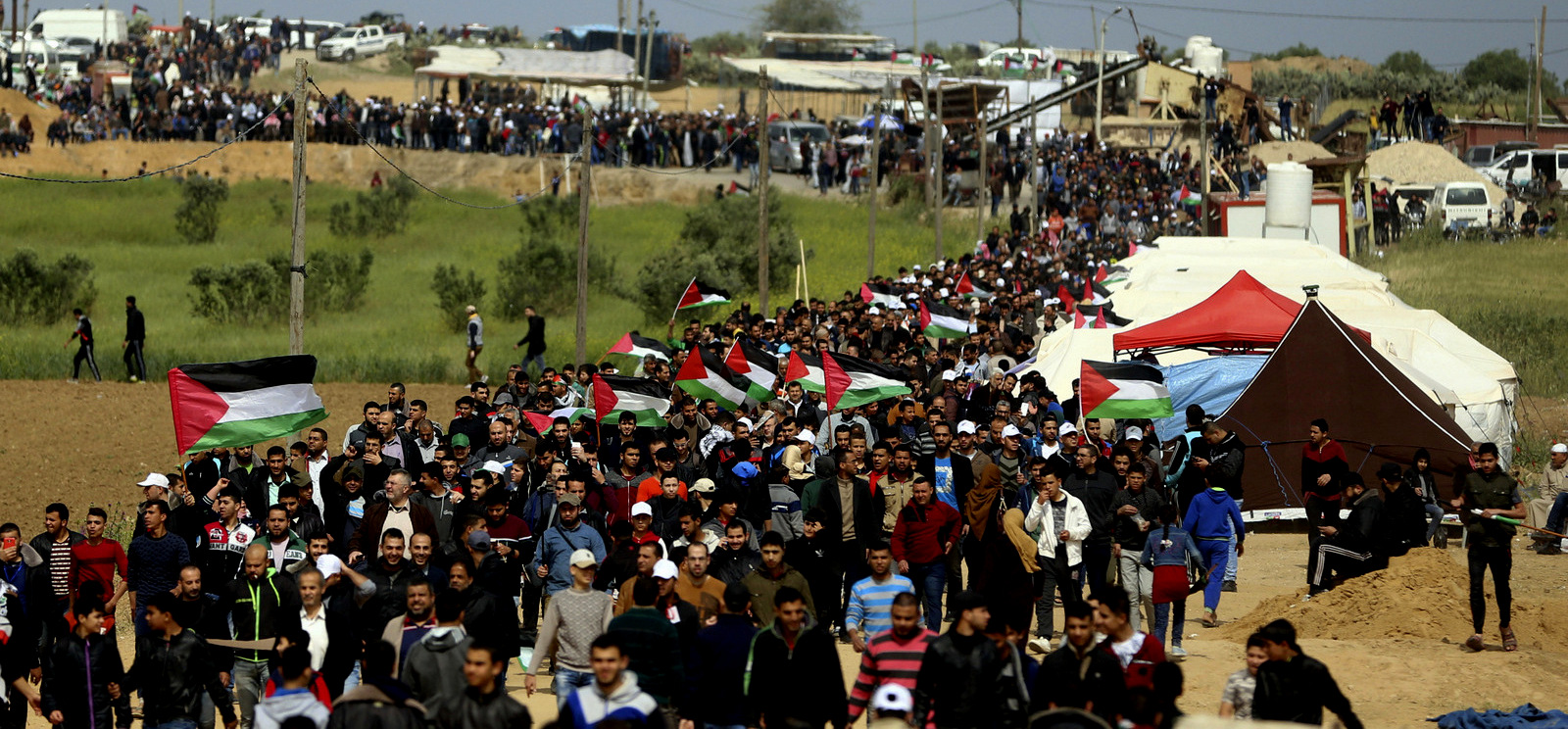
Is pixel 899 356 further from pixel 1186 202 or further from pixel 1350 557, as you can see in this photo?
pixel 1186 202

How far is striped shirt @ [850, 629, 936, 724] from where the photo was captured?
798cm

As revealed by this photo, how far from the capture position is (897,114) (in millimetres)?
59438

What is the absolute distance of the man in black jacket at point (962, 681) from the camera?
783 cm

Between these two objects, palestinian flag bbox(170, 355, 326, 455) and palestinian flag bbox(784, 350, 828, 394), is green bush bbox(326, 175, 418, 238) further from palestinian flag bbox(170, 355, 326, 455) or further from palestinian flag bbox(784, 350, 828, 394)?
palestinian flag bbox(170, 355, 326, 455)

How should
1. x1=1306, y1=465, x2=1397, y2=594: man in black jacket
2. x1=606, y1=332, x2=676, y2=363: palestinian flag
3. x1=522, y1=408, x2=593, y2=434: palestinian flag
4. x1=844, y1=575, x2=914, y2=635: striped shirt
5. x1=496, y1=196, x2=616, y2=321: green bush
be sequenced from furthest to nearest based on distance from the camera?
x1=496, y1=196, x2=616, y2=321: green bush, x1=606, y1=332, x2=676, y2=363: palestinian flag, x1=522, y1=408, x2=593, y2=434: palestinian flag, x1=1306, y1=465, x2=1397, y2=594: man in black jacket, x1=844, y1=575, x2=914, y2=635: striped shirt

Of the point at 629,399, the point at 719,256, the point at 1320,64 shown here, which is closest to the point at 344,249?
the point at 719,256

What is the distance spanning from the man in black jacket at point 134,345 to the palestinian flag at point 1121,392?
1749 cm

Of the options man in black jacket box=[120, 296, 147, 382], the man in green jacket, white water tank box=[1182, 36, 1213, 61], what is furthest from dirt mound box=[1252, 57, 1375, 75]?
the man in green jacket

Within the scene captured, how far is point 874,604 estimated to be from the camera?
31.0 feet

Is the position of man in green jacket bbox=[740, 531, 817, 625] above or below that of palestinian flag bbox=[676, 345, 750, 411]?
below

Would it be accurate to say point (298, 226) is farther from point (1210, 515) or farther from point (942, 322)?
point (1210, 515)

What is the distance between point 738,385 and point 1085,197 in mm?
27594

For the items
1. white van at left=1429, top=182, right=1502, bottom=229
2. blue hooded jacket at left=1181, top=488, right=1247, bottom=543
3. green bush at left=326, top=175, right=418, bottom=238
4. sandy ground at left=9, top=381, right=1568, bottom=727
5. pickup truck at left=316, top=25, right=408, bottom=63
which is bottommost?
sandy ground at left=9, top=381, right=1568, bottom=727

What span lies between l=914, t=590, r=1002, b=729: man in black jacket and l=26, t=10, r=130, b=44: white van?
86.6 m
